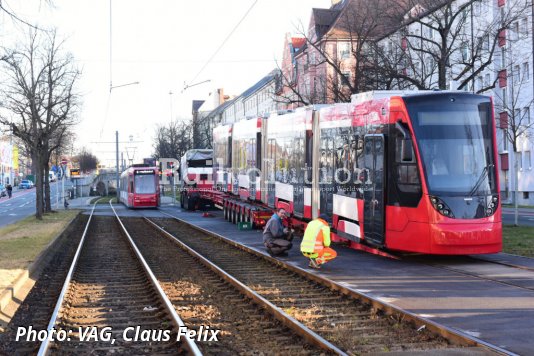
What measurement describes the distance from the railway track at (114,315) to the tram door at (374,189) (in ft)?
16.2

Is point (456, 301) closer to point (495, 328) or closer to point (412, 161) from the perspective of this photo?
point (495, 328)

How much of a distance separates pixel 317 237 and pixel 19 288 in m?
5.87

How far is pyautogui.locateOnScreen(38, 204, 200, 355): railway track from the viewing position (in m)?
8.62

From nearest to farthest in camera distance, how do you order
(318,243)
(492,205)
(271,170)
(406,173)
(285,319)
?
(285,319) → (492,205) → (318,243) → (406,173) → (271,170)

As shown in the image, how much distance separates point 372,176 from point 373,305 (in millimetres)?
6393

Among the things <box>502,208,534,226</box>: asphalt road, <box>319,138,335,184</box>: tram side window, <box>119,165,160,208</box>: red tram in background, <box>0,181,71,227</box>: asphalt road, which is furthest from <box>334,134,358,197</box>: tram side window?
<box>119,165,160,208</box>: red tram in background

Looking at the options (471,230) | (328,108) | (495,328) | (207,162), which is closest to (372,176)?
(471,230)

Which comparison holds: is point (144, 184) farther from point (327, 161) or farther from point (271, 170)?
point (327, 161)

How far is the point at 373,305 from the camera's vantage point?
10.5m

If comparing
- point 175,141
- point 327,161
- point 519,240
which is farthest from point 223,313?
point 175,141

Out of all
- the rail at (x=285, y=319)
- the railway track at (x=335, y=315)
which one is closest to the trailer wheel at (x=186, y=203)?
the railway track at (x=335, y=315)

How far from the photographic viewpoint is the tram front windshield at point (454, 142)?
49.4 ft

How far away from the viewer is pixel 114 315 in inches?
425

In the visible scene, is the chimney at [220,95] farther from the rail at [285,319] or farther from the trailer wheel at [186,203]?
the rail at [285,319]
